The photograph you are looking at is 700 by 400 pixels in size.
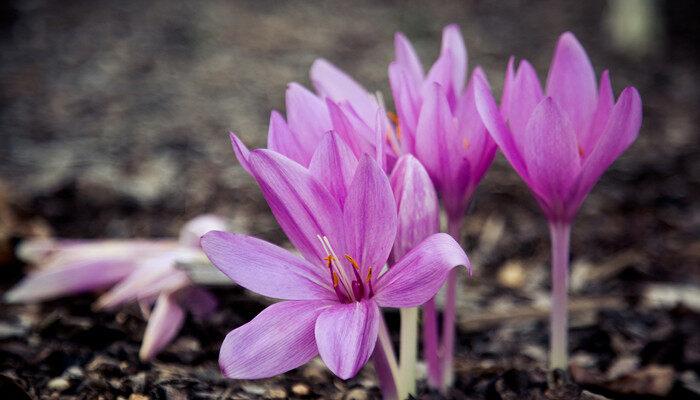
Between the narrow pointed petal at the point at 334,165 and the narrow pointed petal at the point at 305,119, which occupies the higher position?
the narrow pointed petal at the point at 305,119

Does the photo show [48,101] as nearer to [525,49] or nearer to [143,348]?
[143,348]

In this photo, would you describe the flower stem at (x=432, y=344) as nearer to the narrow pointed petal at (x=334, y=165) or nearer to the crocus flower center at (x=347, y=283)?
the crocus flower center at (x=347, y=283)

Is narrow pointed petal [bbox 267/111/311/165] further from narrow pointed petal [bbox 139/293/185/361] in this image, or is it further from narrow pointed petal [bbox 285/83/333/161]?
narrow pointed petal [bbox 139/293/185/361]

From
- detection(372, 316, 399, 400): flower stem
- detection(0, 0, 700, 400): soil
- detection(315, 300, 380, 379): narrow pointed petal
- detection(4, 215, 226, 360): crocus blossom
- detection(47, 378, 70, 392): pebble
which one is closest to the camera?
detection(315, 300, 380, 379): narrow pointed petal

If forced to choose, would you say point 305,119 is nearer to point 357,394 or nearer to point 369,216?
point 369,216

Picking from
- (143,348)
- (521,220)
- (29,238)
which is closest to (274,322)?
(143,348)

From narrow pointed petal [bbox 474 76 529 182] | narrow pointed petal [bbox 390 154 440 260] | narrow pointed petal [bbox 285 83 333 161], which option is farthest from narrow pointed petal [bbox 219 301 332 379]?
narrow pointed petal [bbox 474 76 529 182]

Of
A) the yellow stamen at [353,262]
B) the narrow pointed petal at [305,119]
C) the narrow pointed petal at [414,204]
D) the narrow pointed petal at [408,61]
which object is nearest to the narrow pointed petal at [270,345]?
the yellow stamen at [353,262]
